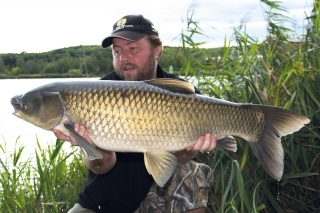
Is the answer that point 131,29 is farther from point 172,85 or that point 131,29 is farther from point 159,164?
point 159,164

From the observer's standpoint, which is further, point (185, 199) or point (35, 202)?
point (35, 202)

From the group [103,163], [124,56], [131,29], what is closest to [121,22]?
[131,29]

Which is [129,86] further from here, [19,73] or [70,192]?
[19,73]

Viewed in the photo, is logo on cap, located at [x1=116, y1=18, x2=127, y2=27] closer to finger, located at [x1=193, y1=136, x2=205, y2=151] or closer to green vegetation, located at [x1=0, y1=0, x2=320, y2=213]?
green vegetation, located at [x1=0, y1=0, x2=320, y2=213]

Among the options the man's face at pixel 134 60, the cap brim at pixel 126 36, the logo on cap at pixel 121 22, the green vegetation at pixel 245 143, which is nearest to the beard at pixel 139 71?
the man's face at pixel 134 60

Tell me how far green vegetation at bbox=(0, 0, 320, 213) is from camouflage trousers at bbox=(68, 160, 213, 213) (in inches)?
4.5

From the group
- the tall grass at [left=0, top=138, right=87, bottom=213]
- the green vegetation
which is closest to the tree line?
the green vegetation

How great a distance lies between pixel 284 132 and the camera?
7.50 feet

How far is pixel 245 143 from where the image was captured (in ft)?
9.53

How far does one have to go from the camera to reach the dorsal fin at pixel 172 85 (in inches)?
86.6

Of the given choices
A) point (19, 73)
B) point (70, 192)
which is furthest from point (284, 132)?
point (19, 73)

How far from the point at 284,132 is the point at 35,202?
1715 millimetres

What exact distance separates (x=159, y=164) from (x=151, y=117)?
232 millimetres

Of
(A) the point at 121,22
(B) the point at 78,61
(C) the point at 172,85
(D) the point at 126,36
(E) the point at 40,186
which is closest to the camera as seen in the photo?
(C) the point at 172,85
